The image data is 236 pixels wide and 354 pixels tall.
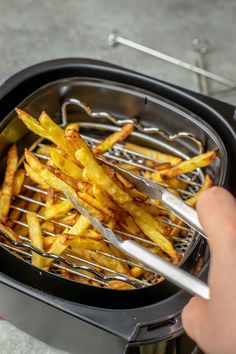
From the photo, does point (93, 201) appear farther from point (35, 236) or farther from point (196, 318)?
point (196, 318)

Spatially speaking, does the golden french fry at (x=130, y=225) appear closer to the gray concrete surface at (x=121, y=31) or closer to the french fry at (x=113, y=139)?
the french fry at (x=113, y=139)

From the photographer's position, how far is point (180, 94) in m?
1.67

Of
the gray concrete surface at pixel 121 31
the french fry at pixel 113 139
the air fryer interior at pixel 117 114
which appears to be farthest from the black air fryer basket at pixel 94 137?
the gray concrete surface at pixel 121 31

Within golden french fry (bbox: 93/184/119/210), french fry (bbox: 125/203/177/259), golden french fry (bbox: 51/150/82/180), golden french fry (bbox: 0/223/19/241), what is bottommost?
golden french fry (bbox: 0/223/19/241)

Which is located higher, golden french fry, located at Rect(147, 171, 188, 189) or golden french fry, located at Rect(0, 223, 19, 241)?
golden french fry, located at Rect(147, 171, 188, 189)

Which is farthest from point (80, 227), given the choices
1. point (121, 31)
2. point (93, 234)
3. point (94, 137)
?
point (121, 31)

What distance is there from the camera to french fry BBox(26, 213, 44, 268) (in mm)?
1346

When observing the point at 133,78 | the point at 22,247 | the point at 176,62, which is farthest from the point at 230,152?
the point at 176,62

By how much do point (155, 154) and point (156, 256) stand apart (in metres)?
0.61

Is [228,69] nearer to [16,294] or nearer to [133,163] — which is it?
[133,163]

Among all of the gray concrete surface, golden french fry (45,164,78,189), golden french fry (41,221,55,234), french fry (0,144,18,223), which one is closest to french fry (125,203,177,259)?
golden french fry (45,164,78,189)

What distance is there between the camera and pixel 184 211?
3.74 feet

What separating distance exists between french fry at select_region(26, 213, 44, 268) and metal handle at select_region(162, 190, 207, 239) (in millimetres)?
340

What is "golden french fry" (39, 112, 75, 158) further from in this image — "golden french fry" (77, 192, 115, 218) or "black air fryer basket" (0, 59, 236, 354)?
"black air fryer basket" (0, 59, 236, 354)
